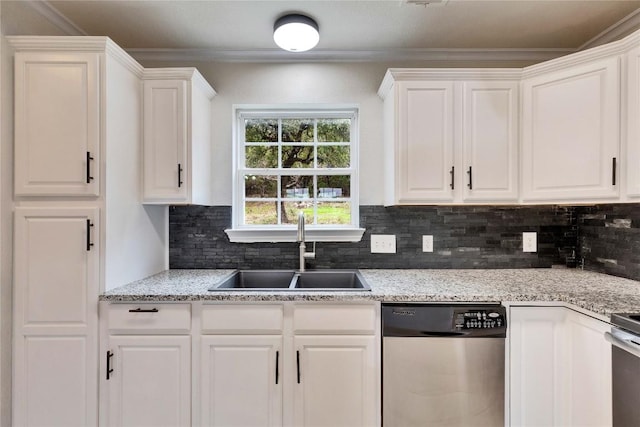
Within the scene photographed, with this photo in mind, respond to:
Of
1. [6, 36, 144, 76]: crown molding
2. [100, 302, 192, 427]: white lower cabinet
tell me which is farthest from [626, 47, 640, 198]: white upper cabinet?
[6, 36, 144, 76]: crown molding

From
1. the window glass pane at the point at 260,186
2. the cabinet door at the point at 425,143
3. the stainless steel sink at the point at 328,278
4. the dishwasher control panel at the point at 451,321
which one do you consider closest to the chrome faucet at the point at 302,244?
the stainless steel sink at the point at 328,278

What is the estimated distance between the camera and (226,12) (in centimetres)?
182

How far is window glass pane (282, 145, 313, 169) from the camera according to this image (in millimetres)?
2395

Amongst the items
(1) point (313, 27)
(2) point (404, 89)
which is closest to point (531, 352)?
(2) point (404, 89)

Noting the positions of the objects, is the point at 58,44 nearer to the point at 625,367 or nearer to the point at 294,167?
the point at 294,167

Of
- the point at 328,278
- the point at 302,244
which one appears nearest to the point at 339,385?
the point at 328,278

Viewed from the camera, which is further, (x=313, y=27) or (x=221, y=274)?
(x=221, y=274)

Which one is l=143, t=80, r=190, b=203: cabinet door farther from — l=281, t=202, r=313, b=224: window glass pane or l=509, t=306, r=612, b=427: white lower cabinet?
l=509, t=306, r=612, b=427: white lower cabinet

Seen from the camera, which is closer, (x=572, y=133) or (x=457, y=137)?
(x=572, y=133)

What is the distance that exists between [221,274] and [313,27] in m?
1.63

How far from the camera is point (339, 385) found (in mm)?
1596

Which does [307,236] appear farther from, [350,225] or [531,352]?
[531,352]

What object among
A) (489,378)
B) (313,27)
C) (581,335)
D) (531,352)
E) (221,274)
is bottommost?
(489,378)

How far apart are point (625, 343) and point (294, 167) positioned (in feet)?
6.51
